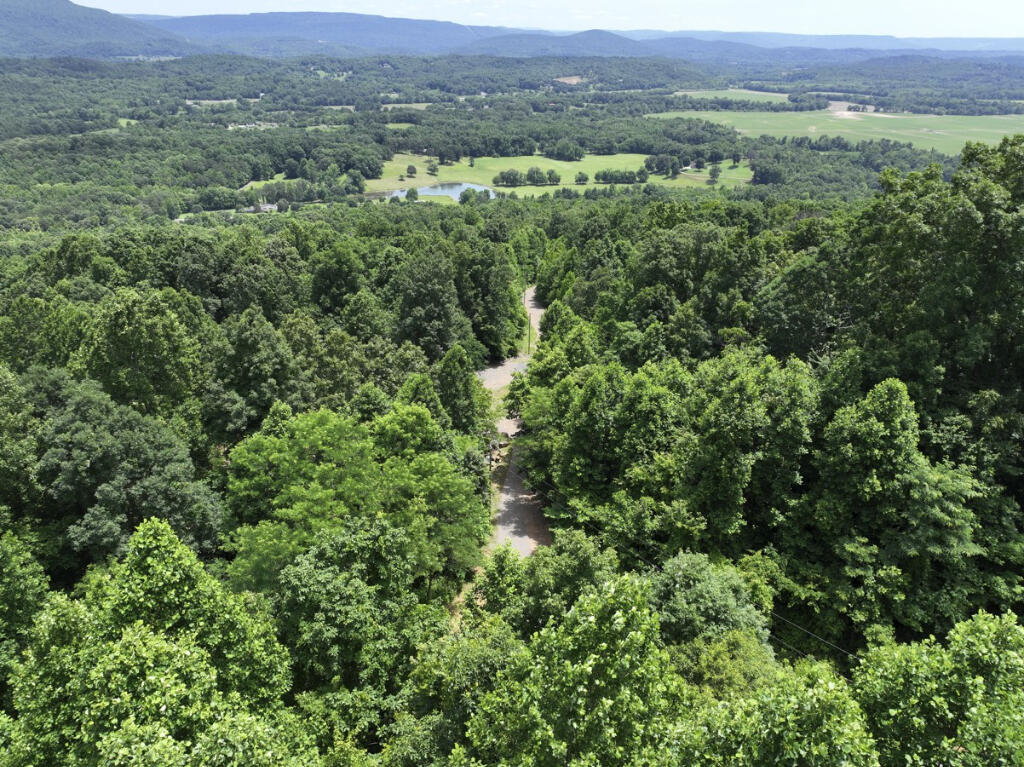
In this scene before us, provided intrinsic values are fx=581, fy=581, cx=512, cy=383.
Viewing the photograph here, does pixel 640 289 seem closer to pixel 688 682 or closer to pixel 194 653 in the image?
pixel 688 682

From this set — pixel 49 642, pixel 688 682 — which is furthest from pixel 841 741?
pixel 49 642

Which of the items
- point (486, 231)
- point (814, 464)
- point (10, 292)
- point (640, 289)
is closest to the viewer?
point (814, 464)

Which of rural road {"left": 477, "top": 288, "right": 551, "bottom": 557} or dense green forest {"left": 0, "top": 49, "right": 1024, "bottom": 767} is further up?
dense green forest {"left": 0, "top": 49, "right": 1024, "bottom": 767}

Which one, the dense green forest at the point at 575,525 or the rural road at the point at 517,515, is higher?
the dense green forest at the point at 575,525

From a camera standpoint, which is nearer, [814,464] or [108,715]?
[108,715]

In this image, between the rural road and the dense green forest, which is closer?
the dense green forest

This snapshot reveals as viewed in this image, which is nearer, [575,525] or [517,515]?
[575,525]

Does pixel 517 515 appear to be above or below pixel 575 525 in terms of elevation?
below

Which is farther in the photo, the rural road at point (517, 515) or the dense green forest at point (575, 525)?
the rural road at point (517, 515)
